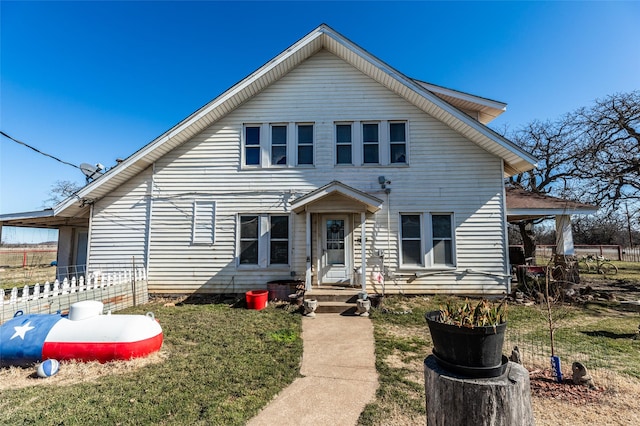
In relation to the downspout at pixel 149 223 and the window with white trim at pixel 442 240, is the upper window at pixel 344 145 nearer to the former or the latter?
the window with white trim at pixel 442 240

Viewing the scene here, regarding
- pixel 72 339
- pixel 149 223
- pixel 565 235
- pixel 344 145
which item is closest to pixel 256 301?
pixel 72 339

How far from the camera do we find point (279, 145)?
31.6 ft

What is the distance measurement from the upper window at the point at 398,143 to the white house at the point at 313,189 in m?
0.03

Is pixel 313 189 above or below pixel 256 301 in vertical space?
above

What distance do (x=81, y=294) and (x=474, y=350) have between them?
7.96 meters

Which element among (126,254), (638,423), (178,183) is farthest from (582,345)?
(126,254)

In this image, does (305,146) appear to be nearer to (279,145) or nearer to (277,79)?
(279,145)

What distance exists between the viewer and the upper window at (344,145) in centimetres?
948

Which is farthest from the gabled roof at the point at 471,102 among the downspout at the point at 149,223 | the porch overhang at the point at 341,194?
the downspout at the point at 149,223

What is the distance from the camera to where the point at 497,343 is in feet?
6.50

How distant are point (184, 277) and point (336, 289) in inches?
185

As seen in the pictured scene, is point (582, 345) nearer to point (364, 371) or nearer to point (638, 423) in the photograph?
point (638, 423)

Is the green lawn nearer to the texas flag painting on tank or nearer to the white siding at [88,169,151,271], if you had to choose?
the texas flag painting on tank

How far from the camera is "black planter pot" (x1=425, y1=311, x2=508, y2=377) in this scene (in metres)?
1.94
